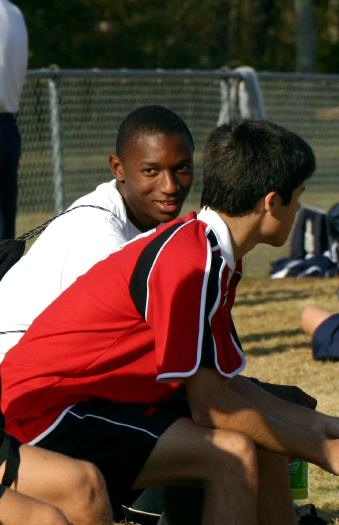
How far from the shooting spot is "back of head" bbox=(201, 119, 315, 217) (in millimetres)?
3775

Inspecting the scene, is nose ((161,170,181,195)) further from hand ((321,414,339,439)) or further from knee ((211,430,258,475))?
knee ((211,430,258,475))

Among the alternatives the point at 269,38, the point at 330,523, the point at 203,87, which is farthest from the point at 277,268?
the point at 269,38

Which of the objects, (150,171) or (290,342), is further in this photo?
(290,342)

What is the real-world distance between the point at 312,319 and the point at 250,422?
153 inches

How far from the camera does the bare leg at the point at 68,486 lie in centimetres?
339

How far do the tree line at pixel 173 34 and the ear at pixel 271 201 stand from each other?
2597 centimetres

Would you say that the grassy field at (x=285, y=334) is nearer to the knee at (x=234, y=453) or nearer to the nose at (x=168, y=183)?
the knee at (x=234, y=453)

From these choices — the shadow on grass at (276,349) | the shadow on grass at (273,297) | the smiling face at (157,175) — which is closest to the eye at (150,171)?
the smiling face at (157,175)

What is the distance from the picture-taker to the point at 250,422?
369cm

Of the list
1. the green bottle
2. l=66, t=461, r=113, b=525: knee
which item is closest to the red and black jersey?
l=66, t=461, r=113, b=525: knee

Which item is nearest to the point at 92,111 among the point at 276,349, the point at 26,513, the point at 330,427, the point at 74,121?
the point at 74,121

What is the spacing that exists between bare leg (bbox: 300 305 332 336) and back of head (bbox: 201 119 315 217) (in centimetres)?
367

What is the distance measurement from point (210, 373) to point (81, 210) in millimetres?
1128

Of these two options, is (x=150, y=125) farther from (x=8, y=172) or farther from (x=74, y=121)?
(x=74, y=121)
